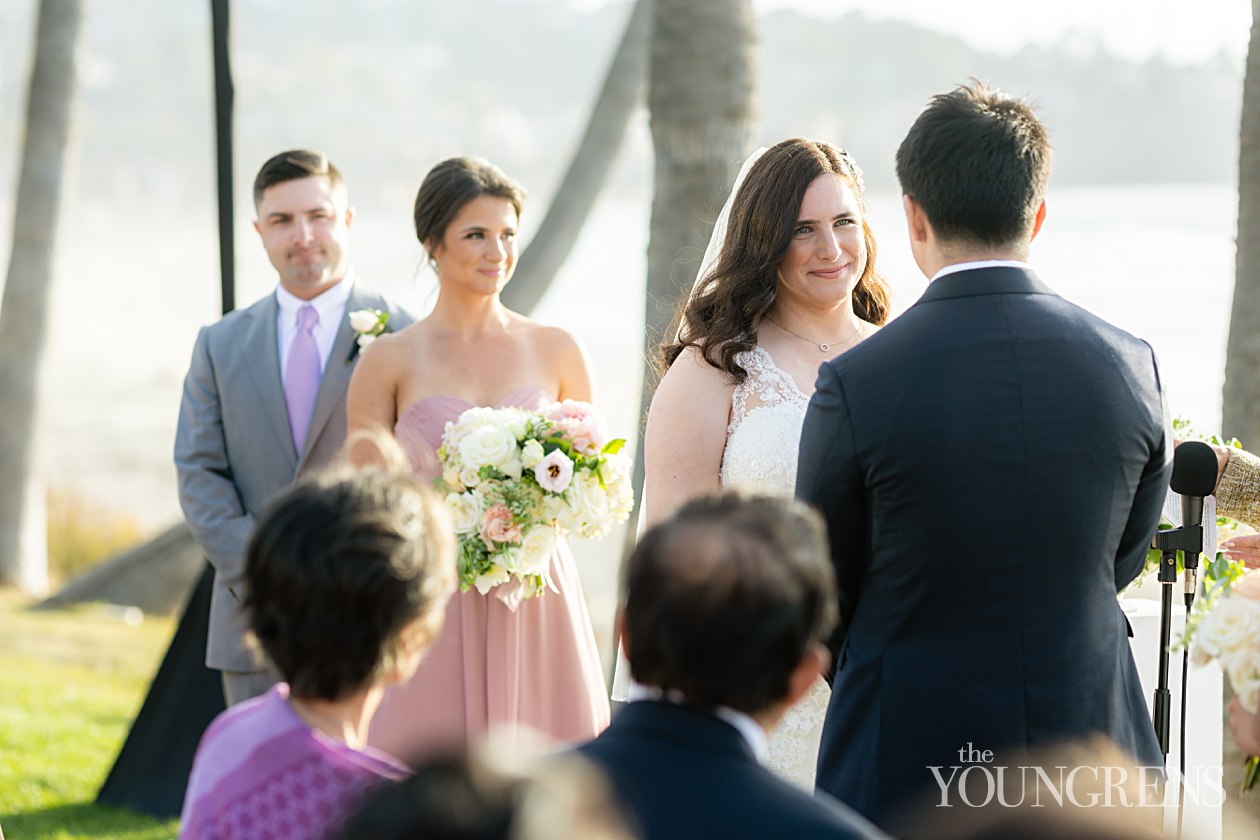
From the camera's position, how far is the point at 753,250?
164 inches

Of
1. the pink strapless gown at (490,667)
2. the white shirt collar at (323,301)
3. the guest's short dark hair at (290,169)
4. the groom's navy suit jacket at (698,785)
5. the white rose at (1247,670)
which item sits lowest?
the pink strapless gown at (490,667)

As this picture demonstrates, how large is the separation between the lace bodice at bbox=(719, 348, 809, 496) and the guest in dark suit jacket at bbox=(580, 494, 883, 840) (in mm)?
1963

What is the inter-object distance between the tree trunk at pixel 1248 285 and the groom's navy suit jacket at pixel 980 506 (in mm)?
2772

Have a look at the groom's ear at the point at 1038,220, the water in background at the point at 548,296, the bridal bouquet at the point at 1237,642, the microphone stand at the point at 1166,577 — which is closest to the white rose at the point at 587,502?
the water in background at the point at 548,296

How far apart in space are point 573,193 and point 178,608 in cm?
493

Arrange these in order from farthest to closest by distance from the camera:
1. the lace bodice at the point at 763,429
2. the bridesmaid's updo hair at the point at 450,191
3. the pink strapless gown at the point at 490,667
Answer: the bridesmaid's updo hair at the point at 450,191 → the pink strapless gown at the point at 490,667 → the lace bodice at the point at 763,429

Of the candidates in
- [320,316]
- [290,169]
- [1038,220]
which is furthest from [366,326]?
[1038,220]

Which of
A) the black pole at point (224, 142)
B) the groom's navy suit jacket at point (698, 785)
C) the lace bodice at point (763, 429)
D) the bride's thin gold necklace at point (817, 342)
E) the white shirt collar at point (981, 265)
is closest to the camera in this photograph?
the groom's navy suit jacket at point (698, 785)

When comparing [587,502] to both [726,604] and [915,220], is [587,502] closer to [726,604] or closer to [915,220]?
[915,220]

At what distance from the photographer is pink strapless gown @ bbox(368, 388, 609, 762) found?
192 inches

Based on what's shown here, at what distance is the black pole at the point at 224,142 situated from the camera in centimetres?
663

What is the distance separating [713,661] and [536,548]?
2631 millimetres

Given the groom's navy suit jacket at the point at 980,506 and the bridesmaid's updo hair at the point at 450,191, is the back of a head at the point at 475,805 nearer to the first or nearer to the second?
the groom's navy suit jacket at the point at 980,506

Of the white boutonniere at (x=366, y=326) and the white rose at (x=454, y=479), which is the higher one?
the white boutonniere at (x=366, y=326)
